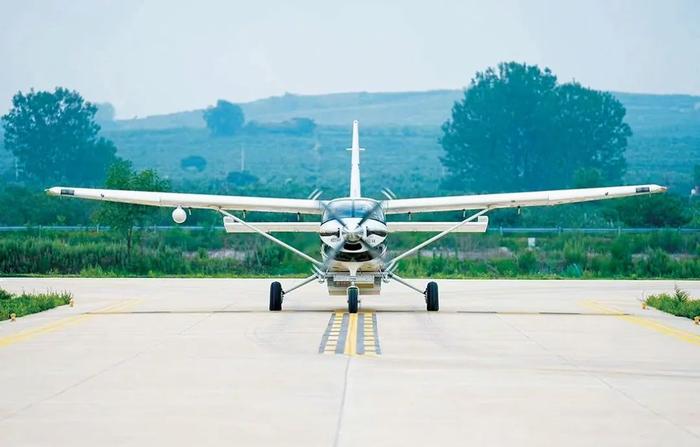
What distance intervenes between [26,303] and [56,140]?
116 meters

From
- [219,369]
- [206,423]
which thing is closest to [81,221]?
[219,369]

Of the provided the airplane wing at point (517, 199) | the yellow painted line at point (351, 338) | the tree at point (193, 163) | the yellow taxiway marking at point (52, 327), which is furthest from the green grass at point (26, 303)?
the tree at point (193, 163)

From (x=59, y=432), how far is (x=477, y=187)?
117192 mm

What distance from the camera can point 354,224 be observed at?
2711cm

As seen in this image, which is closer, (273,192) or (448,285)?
(448,285)

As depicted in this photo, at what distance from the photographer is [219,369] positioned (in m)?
17.3

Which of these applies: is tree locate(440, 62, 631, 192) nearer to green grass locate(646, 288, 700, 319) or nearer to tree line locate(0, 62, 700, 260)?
tree line locate(0, 62, 700, 260)

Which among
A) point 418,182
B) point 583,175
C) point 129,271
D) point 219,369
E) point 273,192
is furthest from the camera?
point 418,182

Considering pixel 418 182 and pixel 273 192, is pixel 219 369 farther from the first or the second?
pixel 418 182

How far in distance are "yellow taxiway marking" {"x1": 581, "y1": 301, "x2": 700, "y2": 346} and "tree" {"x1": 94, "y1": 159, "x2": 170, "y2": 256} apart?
84.6 feet

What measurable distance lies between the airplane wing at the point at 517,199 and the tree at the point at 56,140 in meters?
106

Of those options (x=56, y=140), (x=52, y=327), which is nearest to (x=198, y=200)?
(x=52, y=327)

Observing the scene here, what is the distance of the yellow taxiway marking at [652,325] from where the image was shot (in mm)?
22656

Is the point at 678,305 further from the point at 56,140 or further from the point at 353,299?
the point at 56,140
